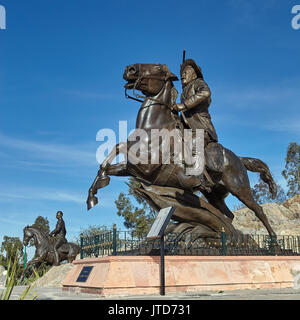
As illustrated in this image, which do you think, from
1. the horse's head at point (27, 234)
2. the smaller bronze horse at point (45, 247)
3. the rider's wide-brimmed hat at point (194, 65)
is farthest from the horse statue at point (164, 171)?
the horse's head at point (27, 234)

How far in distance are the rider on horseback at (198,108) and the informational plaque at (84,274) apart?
3345mm

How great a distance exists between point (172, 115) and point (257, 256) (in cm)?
391

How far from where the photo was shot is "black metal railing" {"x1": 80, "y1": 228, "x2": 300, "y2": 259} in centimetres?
923

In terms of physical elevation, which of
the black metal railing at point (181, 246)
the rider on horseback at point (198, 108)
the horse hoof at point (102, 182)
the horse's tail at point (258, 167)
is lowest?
the black metal railing at point (181, 246)

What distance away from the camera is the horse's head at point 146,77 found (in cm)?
1059

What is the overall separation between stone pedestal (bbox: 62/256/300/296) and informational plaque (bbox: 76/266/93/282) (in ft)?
0.32

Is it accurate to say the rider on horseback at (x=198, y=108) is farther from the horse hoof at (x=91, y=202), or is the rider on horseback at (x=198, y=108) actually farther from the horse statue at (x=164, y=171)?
the horse hoof at (x=91, y=202)

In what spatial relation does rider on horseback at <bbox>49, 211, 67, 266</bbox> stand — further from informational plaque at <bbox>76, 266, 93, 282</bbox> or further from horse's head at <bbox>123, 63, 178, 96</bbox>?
horse's head at <bbox>123, 63, 178, 96</bbox>

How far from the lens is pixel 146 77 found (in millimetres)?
10617

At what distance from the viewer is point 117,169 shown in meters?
10.1

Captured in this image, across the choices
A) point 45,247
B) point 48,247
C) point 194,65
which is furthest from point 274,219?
point 194,65

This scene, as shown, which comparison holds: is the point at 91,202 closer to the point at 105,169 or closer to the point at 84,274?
the point at 105,169

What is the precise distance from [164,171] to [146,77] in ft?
7.71
